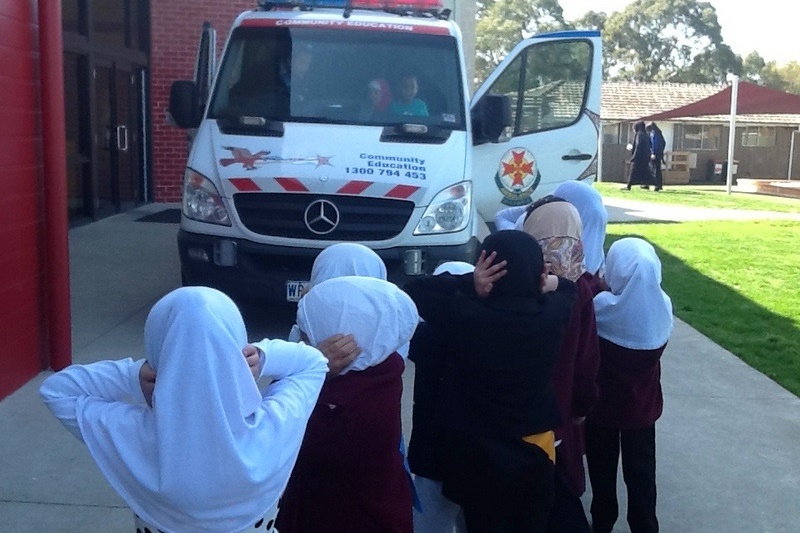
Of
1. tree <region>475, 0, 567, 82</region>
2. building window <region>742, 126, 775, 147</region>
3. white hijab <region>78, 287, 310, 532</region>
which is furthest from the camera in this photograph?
tree <region>475, 0, 567, 82</region>

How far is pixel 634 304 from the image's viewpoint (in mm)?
3838

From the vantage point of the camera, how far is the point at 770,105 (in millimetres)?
23203

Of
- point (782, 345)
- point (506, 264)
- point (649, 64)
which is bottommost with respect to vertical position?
point (782, 345)

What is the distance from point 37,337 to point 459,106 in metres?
3.43

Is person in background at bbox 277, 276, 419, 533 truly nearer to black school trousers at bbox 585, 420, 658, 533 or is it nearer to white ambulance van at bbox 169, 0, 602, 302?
black school trousers at bbox 585, 420, 658, 533

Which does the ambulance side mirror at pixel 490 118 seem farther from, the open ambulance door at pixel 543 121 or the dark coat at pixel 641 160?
the dark coat at pixel 641 160

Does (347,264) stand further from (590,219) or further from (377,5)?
(377,5)

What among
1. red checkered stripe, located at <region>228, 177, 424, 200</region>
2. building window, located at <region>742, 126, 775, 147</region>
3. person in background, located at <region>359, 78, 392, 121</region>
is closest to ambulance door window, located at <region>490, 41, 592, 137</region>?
person in background, located at <region>359, 78, 392, 121</region>

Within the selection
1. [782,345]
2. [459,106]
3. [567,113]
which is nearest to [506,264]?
[459,106]

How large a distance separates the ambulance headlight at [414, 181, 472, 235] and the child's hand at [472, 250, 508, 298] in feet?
12.2

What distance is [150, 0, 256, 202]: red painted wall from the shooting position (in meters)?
15.9

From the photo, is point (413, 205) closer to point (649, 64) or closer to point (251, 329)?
point (251, 329)

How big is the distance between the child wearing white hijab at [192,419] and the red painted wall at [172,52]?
13933 millimetres

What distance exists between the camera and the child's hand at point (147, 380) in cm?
235
